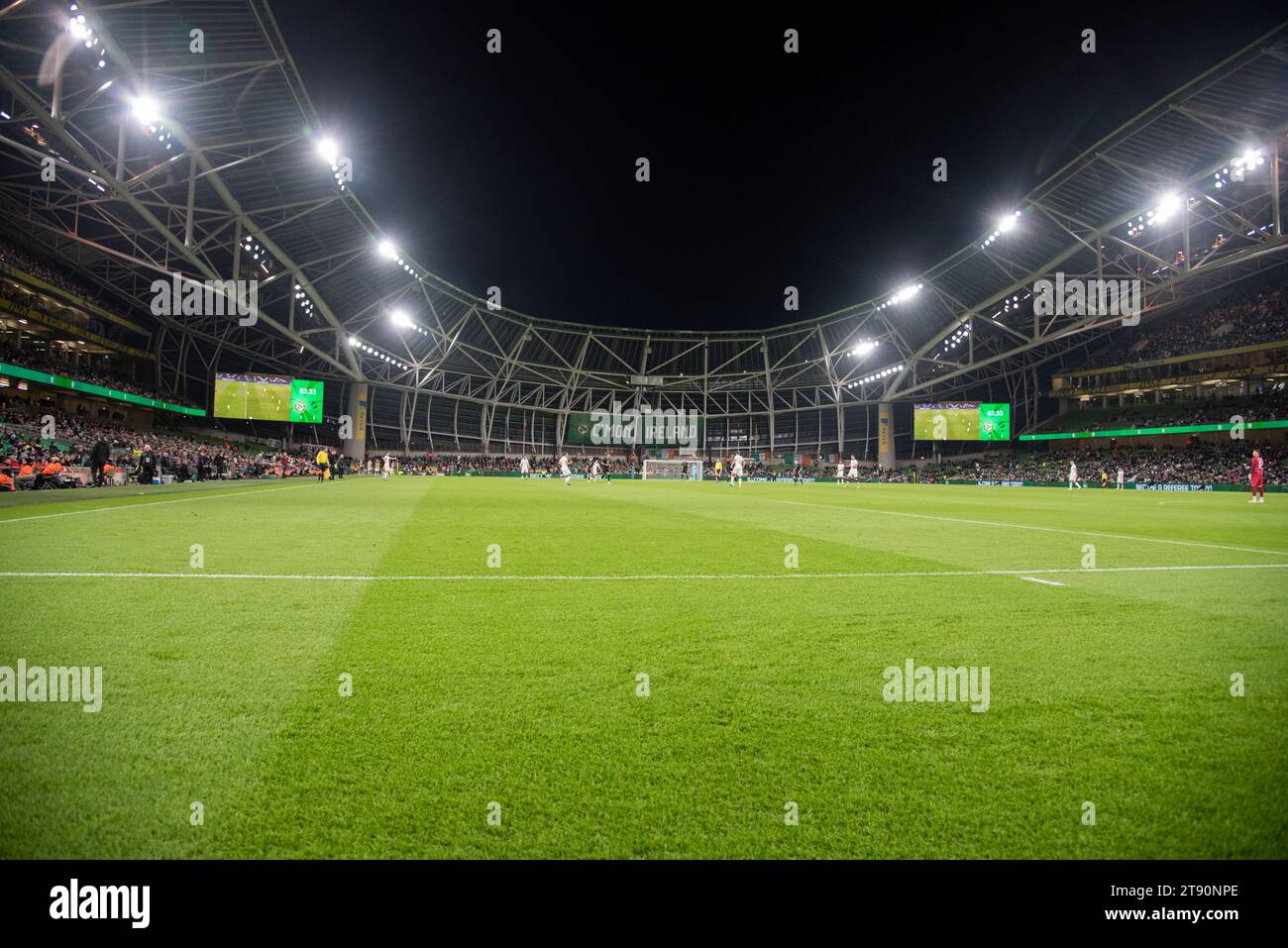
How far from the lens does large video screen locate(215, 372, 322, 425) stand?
1847 inches

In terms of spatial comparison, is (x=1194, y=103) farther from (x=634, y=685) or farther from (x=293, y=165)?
(x=293, y=165)

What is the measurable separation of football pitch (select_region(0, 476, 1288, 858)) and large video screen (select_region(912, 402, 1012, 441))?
5890cm

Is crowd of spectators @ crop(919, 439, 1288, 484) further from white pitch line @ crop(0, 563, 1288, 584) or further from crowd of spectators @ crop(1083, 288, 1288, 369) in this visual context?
white pitch line @ crop(0, 563, 1288, 584)

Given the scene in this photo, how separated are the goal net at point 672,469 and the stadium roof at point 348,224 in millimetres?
18112

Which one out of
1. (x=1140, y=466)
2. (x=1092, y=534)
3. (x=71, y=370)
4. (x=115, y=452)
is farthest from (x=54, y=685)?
(x=1140, y=466)

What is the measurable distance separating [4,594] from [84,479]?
25.5m

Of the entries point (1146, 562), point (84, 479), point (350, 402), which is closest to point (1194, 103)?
point (1146, 562)

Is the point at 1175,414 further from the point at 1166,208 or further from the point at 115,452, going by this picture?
the point at 115,452

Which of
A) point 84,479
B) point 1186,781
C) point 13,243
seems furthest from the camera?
point 13,243

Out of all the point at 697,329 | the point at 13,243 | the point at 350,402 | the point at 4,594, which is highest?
the point at 697,329

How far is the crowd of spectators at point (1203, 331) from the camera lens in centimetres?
5222

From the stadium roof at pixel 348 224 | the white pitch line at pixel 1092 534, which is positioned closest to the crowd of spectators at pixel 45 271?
the stadium roof at pixel 348 224

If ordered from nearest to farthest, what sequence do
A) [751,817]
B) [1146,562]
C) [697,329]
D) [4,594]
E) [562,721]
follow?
[751,817] < [562,721] < [4,594] < [1146,562] < [697,329]
